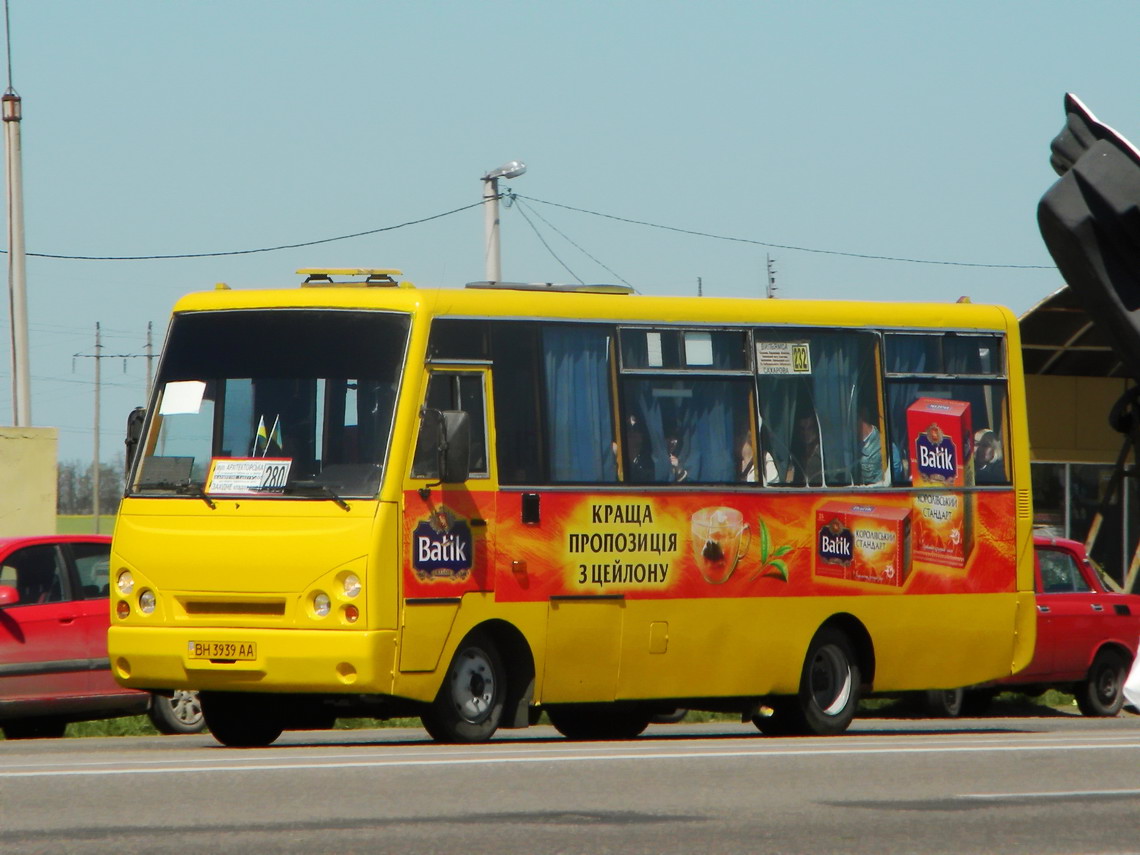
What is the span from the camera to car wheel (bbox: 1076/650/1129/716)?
70.2ft

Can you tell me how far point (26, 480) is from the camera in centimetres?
2442

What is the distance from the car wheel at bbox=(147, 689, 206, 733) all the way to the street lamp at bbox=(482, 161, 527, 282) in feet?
66.6

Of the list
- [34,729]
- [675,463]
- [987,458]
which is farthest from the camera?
[34,729]

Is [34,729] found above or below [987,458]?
below

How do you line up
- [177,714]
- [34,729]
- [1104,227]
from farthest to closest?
[177,714] → [34,729] → [1104,227]

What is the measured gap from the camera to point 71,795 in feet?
32.4

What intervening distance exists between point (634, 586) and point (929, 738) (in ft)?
7.76

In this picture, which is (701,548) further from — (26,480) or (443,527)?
(26,480)

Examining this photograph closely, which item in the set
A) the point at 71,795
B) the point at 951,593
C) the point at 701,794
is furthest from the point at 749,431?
the point at 71,795

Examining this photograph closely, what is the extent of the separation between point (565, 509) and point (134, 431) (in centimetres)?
289

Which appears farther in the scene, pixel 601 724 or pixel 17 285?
pixel 17 285

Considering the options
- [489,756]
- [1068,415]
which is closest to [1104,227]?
[489,756]

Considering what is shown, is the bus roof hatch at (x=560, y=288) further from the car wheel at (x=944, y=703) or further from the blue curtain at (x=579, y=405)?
the car wheel at (x=944, y=703)

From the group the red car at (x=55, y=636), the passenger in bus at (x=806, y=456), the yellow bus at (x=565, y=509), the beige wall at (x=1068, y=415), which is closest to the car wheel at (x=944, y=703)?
the yellow bus at (x=565, y=509)
